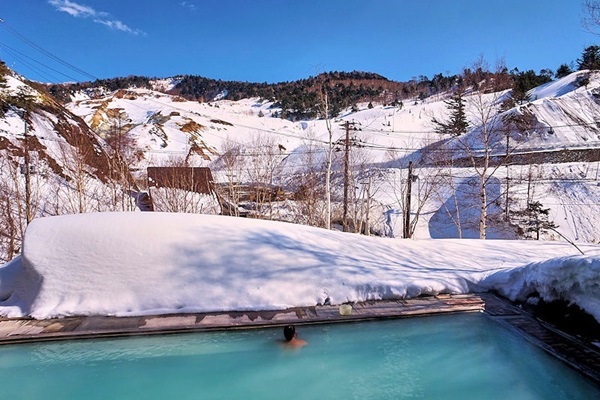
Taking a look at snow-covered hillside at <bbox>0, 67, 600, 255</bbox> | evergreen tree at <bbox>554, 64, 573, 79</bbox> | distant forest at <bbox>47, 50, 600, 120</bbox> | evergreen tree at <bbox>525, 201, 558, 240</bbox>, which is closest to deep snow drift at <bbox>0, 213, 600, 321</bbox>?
snow-covered hillside at <bbox>0, 67, 600, 255</bbox>

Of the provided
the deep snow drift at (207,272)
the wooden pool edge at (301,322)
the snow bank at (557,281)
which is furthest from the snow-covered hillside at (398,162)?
the wooden pool edge at (301,322)

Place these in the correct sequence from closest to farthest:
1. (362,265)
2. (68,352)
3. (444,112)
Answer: (68,352)
(362,265)
(444,112)

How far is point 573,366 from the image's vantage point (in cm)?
338

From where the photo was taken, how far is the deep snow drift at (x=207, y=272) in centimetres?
437

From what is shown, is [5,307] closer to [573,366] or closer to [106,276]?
[106,276]

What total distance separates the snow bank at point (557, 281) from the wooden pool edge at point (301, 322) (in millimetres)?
352

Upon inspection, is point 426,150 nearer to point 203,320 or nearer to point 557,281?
point 557,281

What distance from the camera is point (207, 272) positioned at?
477cm

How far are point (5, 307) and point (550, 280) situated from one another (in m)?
6.90

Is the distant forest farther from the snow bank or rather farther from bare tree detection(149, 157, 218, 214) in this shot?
the snow bank

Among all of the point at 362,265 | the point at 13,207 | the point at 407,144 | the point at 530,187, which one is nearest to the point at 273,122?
the point at 407,144

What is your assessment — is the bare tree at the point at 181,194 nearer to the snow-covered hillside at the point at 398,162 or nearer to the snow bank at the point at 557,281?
the snow-covered hillside at the point at 398,162

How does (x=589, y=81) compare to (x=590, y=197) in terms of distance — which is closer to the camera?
(x=590, y=197)

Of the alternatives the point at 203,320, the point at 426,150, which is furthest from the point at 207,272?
the point at 426,150
